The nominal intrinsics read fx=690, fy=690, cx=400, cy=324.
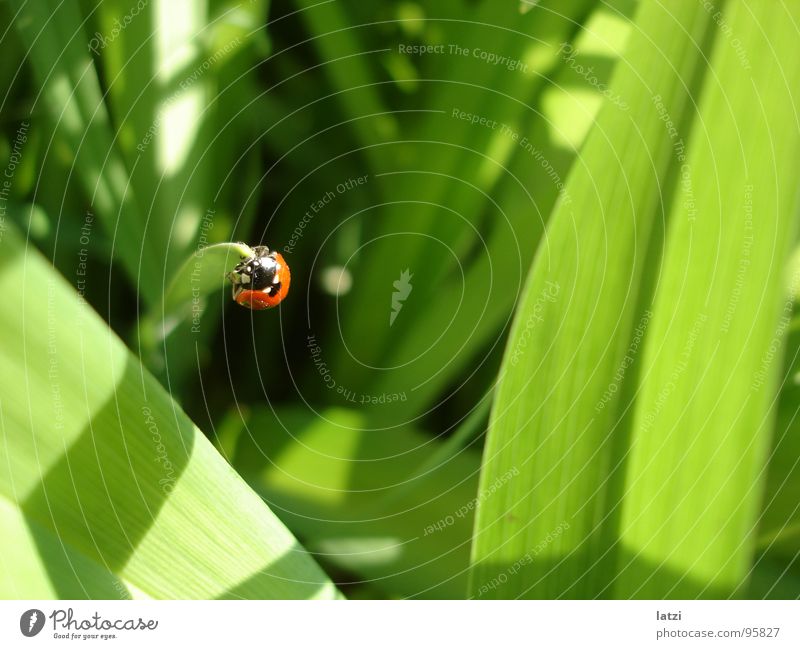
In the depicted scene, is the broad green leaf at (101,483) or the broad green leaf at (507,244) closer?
the broad green leaf at (101,483)

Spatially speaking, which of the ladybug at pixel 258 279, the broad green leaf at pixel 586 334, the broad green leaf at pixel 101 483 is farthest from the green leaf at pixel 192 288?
the broad green leaf at pixel 586 334

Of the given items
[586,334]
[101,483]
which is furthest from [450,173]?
[101,483]

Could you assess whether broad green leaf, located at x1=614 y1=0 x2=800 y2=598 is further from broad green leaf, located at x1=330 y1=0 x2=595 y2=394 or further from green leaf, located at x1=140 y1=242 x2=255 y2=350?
green leaf, located at x1=140 y1=242 x2=255 y2=350

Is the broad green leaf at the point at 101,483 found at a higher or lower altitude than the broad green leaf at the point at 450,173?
lower

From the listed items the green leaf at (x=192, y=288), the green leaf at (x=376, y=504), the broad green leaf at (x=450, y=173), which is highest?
the broad green leaf at (x=450, y=173)

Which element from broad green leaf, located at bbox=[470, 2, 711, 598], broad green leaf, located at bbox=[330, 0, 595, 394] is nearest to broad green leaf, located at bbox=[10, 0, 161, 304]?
broad green leaf, located at bbox=[330, 0, 595, 394]

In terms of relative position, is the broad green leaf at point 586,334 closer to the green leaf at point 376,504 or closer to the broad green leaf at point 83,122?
the green leaf at point 376,504

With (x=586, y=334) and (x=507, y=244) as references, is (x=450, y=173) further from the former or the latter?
(x=586, y=334)
